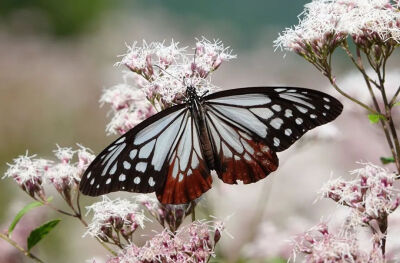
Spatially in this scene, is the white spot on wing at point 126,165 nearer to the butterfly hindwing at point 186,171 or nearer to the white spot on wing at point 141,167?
the white spot on wing at point 141,167

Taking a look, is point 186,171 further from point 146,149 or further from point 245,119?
point 245,119

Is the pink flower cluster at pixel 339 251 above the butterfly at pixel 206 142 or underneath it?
underneath

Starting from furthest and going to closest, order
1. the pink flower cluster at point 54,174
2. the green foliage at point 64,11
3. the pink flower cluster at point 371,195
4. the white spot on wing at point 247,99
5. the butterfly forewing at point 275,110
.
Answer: the green foliage at point 64,11 → the pink flower cluster at point 54,174 → the white spot on wing at point 247,99 → the butterfly forewing at point 275,110 → the pink flower cluster at point 371,195

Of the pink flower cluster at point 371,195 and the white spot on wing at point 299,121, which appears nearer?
the pink flower cluster at point 371,195

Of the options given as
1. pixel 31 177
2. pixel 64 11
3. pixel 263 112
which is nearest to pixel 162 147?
pixel 263 112

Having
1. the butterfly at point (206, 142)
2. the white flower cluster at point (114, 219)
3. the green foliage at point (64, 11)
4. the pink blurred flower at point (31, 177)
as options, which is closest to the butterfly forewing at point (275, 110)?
the butterfly at point (206, 142)

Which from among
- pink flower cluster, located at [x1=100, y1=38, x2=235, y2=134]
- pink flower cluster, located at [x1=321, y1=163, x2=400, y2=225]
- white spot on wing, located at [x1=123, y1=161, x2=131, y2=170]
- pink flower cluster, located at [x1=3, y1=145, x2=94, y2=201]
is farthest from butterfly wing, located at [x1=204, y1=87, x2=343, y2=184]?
pink flower cluster, located at [x1=3, y1=145, x2=94, y2=201]

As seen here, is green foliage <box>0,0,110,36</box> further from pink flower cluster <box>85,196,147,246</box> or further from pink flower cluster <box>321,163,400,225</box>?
pink flower cluster <box>321,163,400,225</box>

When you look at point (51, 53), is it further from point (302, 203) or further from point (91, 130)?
point (302, 203)

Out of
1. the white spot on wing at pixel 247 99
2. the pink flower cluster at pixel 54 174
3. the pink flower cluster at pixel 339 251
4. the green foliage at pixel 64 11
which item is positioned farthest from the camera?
the green foliage at pixel 64 11
